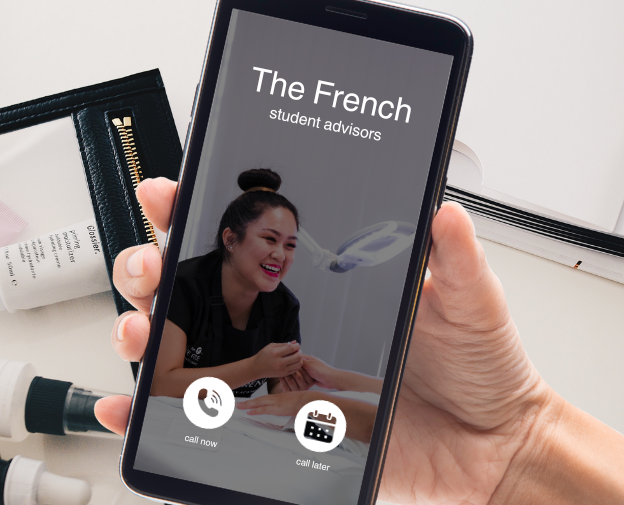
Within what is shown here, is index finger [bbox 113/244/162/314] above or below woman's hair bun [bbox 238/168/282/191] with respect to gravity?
below

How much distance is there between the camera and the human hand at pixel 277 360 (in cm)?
28

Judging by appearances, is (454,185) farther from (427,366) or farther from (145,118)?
(145,118)

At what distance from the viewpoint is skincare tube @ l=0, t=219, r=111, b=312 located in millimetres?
403

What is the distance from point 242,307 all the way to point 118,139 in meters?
0.24

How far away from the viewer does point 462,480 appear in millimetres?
371

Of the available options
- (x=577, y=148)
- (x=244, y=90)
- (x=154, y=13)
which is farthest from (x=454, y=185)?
(x=154, y=13)

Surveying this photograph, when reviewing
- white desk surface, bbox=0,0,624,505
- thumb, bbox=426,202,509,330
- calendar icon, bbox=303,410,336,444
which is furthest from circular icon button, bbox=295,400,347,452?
white desk surface, bbox=0,0,624,505

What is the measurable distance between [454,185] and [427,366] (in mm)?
168

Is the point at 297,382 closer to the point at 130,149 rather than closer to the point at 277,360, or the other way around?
the point at 277,360

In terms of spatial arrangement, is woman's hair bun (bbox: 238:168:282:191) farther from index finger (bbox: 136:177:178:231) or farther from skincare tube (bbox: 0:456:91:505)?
skincare tube (bbox: 0:456:91:505)

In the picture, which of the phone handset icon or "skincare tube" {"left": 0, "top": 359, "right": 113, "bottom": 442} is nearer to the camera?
the phone handset icon

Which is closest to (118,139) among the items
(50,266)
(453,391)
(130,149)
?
(130,149)

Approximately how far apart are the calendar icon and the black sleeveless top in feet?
0.12

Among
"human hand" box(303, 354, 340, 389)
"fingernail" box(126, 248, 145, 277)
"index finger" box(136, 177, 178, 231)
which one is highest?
"index finger" box(136, 177, 178, 231)
